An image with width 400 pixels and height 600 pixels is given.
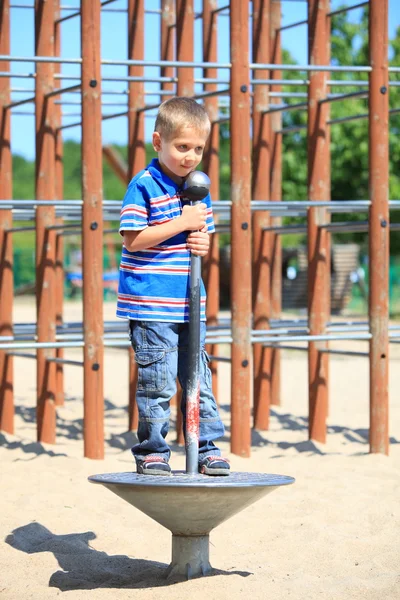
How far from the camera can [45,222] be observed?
6.61m

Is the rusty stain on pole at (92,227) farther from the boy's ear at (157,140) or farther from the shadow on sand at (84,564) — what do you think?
the boy's ear at (157,140)

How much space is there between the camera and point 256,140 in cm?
739

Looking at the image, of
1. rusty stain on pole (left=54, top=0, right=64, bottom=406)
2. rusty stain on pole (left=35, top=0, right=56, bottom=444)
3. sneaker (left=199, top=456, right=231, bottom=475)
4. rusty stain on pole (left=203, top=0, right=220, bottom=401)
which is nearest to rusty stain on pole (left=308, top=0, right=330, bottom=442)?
rusty stain on pole (left=203, top=0, right=220, bottom=401)

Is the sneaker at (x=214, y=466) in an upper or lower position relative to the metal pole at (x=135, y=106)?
lower

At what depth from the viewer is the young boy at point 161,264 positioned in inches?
131

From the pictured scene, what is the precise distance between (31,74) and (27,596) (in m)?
4.15

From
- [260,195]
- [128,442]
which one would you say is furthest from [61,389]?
[260,195]

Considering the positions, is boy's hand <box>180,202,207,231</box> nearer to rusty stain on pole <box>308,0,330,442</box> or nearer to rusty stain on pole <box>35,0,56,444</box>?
rusty stain on pole <box>35,0,56,444</box>

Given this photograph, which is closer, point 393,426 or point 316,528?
point 316,528

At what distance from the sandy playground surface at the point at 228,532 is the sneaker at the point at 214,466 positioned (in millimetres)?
373

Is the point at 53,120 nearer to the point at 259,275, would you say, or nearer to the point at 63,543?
the point at 259,275

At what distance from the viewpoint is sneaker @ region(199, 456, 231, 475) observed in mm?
3412

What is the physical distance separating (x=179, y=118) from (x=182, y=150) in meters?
0.11

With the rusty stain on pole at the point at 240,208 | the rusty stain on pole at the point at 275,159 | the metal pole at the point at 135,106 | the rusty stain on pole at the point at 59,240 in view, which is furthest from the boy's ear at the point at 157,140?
the rusty stain on pole at the point at 59,240
